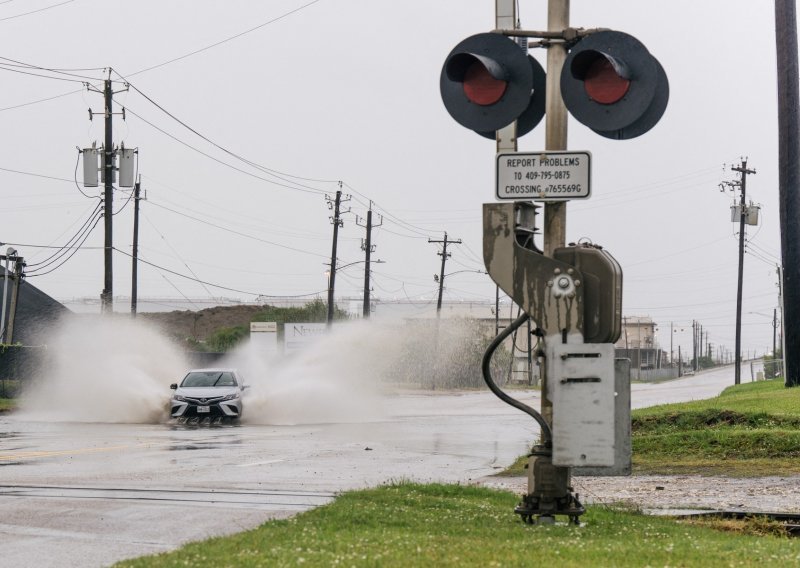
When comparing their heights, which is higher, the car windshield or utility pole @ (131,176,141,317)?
utility pole @ (131,176,141,317)

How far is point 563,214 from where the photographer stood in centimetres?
951

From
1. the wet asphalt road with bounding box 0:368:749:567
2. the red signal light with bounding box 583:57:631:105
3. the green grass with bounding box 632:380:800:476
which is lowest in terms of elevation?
the wet asphalt road with bounding box 0:368:749:567

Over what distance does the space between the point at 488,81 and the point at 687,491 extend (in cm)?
661

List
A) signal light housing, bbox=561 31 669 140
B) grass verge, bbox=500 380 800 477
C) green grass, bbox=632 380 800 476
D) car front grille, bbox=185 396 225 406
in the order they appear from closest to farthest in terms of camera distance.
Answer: signal light housing, bbox=561 31 669 140
grass verge, bbox=500 380 800 477
green grass, bbox=632 380 800 476
car front grille, bbox=185 396 225 406

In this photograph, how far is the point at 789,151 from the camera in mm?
31531

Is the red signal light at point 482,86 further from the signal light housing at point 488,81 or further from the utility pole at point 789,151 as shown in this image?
the utility pole at point 789,151

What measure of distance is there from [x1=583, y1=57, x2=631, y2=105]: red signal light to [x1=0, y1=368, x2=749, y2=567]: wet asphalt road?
456 centimetres

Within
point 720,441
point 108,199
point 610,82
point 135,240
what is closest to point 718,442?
point 720,441

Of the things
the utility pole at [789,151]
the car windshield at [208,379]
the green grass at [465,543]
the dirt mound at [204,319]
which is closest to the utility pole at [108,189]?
the car windshield at [208,379]

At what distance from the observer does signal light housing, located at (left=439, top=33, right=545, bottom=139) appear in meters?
9.48

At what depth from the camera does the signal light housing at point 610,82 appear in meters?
9.07

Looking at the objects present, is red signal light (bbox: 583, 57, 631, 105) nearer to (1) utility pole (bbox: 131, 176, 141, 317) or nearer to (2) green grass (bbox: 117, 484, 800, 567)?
(2) green grass (bbox: 117, 484, 800, 567)

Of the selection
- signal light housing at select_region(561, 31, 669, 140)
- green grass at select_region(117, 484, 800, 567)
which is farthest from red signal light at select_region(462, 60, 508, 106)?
green grass at select_region(117, 484, 800, 567)

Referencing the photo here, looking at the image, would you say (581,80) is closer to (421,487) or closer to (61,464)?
(421,487)
